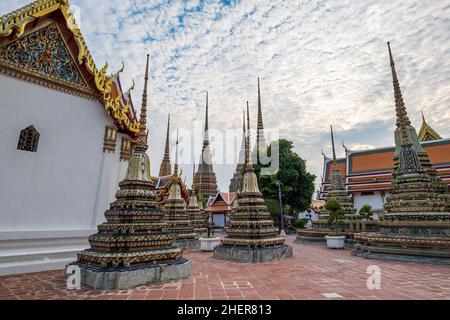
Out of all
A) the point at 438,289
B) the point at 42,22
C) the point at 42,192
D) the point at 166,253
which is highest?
the point at 42,22

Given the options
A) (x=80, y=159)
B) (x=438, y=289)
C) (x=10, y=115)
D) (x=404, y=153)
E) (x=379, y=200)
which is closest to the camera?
(x=438, y=289)

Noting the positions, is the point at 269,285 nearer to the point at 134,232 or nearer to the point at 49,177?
the point at 134,232

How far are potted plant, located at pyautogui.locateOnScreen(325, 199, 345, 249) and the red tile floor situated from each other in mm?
5893

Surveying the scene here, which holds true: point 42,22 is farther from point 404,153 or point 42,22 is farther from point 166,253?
point 404,153

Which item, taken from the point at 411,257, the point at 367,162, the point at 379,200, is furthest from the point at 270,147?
the point at 411,257

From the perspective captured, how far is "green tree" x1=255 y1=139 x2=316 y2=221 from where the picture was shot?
27.2 meters

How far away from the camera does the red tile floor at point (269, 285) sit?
4586 mm

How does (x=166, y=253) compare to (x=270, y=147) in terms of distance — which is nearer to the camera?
(x=166, y=253)

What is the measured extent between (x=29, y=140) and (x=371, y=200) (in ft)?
92.5

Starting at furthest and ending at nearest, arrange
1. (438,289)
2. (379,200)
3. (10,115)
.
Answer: (379,200) → (10,115) → (438,289)

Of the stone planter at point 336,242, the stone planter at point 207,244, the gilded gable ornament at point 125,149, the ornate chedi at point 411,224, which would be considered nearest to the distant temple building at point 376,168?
the stone planter at point 336,242

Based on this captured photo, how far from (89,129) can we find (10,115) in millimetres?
1982

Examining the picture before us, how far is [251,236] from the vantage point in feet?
30.1

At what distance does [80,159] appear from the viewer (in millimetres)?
7871
